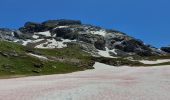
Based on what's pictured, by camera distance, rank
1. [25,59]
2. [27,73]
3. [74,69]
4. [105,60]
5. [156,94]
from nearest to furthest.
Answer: [156,94], [27,73], [25,59], [74,69], [105,60]

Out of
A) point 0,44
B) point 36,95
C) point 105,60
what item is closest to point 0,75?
point 0,44

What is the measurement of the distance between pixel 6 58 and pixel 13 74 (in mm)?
9603

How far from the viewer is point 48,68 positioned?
9119 centimetres

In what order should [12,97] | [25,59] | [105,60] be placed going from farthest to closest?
1. [105,60]
2. [25,59]
3. [12,97]

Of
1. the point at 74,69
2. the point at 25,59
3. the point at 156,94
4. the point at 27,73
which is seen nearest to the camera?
the point at 156,94

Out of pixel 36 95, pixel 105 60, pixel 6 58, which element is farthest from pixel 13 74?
pixel 105 60

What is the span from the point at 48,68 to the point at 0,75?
59.5 ft

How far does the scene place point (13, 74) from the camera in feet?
258

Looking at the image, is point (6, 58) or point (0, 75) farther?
point (6, 58)

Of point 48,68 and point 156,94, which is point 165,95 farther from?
point 48,68

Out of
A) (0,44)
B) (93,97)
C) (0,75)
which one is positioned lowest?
(93,97)

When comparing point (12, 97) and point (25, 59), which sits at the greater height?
point (25, 59)

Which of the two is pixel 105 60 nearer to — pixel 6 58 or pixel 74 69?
pixel 74 69

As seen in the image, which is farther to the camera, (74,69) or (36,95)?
(74,69)
